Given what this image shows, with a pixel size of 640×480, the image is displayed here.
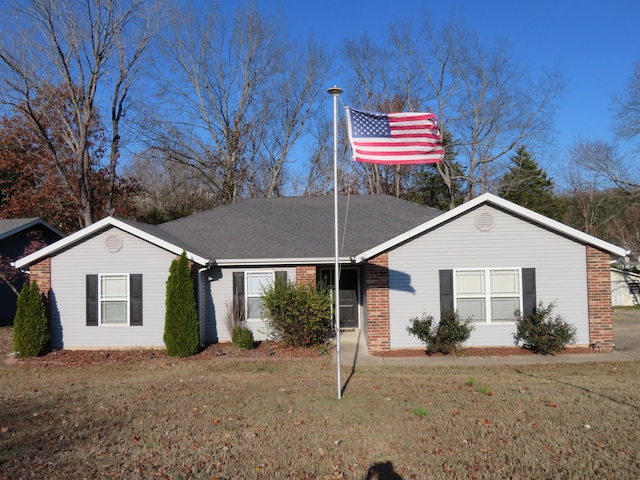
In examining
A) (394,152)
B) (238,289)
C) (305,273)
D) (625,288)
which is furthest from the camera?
(625,288)

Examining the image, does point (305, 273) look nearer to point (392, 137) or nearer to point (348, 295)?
point (348, 295)

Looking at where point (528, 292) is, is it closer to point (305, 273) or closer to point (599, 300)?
point (599, 300)

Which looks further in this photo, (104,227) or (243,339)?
(104,227)

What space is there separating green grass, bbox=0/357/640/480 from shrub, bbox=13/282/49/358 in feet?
7.29

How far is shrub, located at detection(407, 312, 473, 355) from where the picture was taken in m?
12.6

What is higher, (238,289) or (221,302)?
(238,289)

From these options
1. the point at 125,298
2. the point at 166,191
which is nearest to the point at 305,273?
the point at 125,298

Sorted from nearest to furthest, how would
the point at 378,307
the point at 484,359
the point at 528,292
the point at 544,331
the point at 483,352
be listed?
the point at 484,359 < the point at 544,331 < the point at 483,352 < the point at 528,292 < the point at 378,307

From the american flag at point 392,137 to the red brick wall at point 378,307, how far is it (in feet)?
15.5

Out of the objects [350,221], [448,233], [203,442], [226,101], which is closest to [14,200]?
[226,101]

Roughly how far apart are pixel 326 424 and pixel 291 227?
34.5 ft

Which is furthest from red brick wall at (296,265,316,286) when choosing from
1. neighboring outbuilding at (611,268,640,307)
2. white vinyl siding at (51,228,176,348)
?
neighboring outbuilding at (611,268,640,307)

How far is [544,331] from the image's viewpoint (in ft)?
40.7

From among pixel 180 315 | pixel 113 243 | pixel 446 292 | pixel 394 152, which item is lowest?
pixel 180 315
